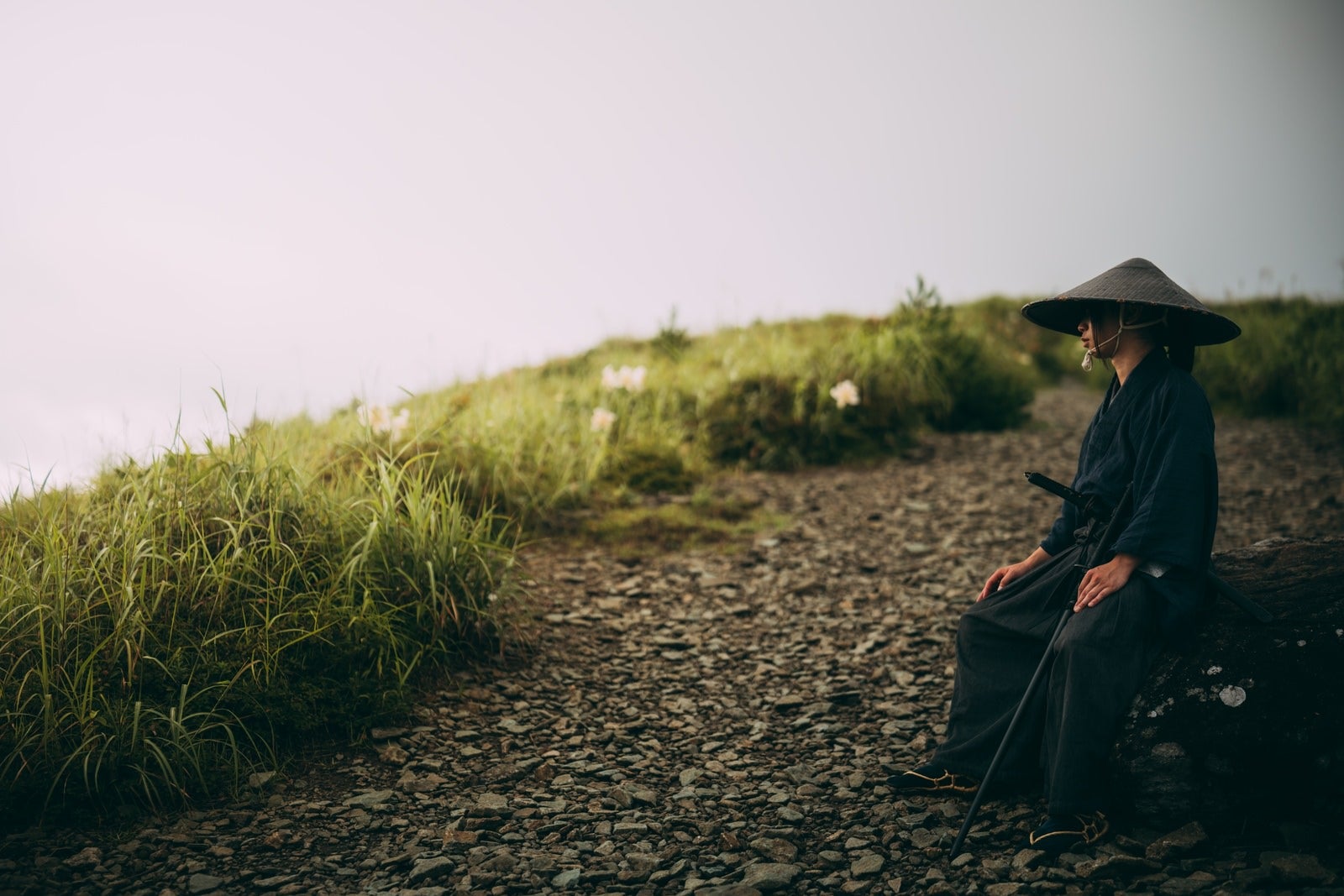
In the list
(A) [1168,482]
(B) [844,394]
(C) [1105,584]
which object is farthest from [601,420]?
(A) [1168,482]

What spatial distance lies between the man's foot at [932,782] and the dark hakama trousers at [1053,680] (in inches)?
2.9

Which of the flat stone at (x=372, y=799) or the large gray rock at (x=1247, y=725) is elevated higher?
the large gray rock at (x=1247, y=725)

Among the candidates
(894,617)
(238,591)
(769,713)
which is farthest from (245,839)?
(894,617)

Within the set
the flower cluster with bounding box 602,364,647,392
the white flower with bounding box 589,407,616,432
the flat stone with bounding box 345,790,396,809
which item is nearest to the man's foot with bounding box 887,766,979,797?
the flat stone with bounding box 345,790,396,809

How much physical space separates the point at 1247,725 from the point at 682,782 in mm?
2130

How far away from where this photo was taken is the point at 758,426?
912 cm

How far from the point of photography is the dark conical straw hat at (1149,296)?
3.10m

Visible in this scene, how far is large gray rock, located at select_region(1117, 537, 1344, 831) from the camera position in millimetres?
2885

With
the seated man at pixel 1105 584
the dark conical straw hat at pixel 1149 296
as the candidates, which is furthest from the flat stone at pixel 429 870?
the dark conical straw hat at pixel 1149 296

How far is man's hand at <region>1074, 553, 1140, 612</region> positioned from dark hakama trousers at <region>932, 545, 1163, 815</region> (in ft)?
0.08

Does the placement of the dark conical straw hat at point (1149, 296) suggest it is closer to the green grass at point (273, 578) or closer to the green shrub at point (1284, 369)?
the green grass at point (273, 578)

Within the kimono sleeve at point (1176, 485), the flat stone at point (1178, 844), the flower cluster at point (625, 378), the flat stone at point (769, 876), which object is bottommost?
the flat stone at point (769, 876)

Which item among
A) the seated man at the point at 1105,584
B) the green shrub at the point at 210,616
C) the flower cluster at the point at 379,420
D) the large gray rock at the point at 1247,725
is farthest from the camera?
the flower cluster at the point at 379,420

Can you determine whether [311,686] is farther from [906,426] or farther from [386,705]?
[906,426]
